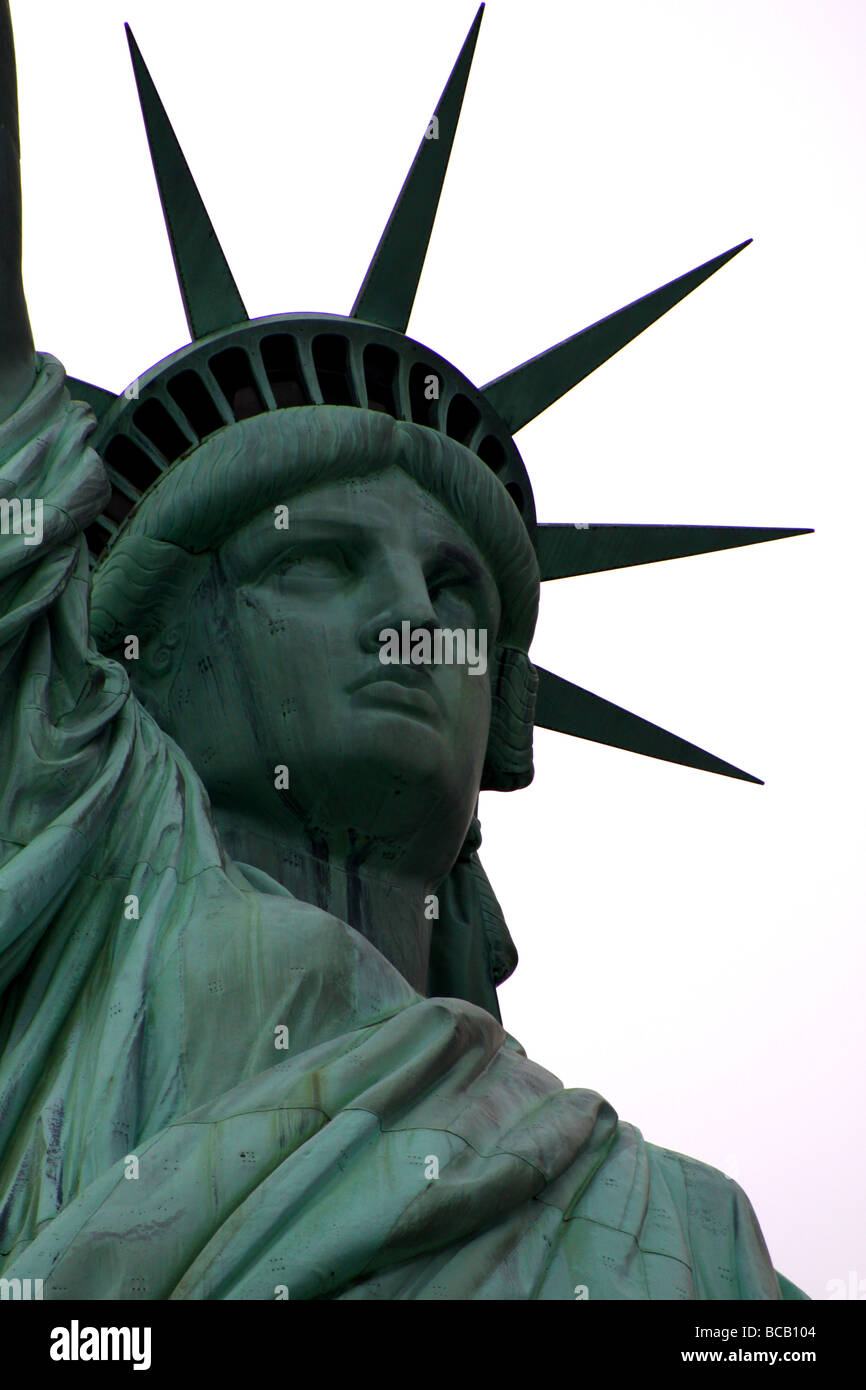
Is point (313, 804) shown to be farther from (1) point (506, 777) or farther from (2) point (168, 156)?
(2) point (168, 156)

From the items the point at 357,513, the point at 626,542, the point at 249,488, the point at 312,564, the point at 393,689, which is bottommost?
the point at 393,689

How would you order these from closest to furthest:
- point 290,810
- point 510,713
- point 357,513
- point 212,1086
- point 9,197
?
point 212,1086, point 9,197, point 290,810, point 357,513, point 510,713

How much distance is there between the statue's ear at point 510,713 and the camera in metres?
10.2

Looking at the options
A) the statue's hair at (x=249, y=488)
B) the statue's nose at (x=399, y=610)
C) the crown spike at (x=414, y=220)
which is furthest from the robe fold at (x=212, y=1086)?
the crown spike at (x=414, y=220)

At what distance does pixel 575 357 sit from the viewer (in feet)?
34.6

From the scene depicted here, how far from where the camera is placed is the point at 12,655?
7852mm

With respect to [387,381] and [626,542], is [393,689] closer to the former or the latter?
[387,381]

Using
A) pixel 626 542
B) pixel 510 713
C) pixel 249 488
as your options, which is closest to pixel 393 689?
pixel 249 488

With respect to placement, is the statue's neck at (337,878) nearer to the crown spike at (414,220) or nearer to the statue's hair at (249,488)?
the statue's hair at (249,488)

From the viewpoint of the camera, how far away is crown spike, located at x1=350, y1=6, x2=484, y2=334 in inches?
401

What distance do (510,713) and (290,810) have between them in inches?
55.0

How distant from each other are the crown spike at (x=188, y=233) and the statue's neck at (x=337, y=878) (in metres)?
2.19

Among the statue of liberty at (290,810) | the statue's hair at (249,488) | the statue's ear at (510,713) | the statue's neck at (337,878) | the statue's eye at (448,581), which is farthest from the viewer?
the statue's ear at (510,713)

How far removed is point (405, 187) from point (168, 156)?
952 millimetres
